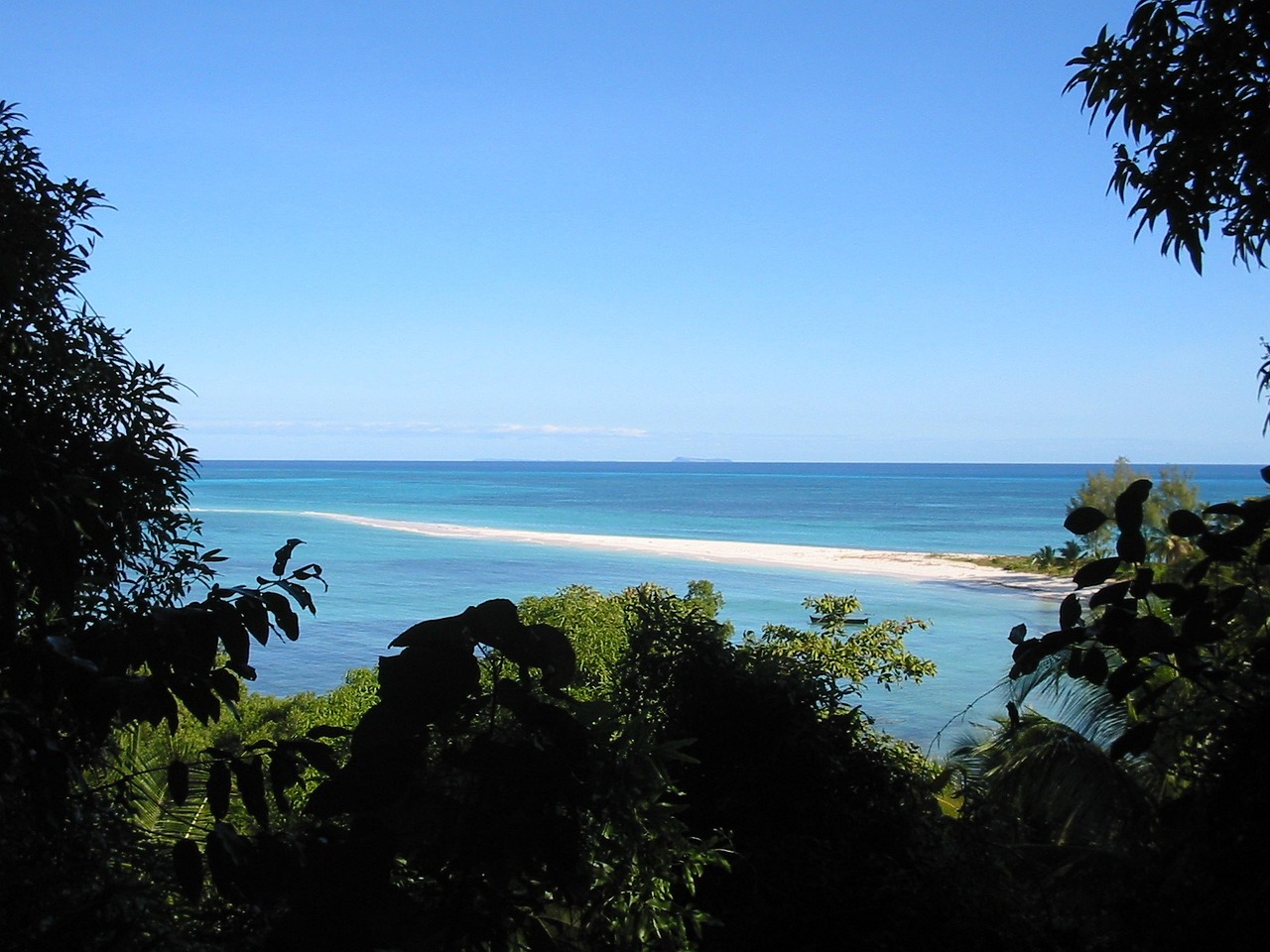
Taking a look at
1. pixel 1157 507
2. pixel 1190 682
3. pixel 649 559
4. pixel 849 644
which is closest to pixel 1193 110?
pixel 1190 682

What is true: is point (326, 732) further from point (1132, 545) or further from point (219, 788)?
point (1132, 545)

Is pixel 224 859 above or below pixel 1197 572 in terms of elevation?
below

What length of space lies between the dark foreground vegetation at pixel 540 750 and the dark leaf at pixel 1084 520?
0.02m

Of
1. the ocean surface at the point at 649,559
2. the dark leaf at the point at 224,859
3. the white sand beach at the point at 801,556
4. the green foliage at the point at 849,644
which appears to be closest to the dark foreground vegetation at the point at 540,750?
the dark leaf at the point at 224,859

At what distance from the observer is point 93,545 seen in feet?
6.14

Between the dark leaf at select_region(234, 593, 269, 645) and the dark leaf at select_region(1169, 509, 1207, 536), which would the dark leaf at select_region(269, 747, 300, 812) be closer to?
the dark leaf at select_region(234, 593, 269, 645)

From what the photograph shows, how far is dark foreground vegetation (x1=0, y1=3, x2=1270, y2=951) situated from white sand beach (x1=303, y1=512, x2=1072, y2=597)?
30.9 m

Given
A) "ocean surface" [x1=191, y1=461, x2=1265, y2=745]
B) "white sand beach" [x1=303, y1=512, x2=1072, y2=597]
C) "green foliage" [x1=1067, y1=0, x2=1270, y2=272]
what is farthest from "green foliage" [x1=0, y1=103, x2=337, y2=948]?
"white sand beach" [x1=303, y1=512, x2=1072, y2=597]

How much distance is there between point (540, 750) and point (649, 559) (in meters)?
44.9

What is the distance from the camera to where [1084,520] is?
1.71 meters

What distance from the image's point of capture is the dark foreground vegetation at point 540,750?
49.6 inches

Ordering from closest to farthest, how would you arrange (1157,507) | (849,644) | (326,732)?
(326,732) < (849,644) < (1157,507)

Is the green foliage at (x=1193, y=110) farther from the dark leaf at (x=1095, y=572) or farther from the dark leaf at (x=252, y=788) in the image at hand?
the dark leaf at (x=252, y=788)

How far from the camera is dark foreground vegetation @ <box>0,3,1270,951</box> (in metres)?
1.26
